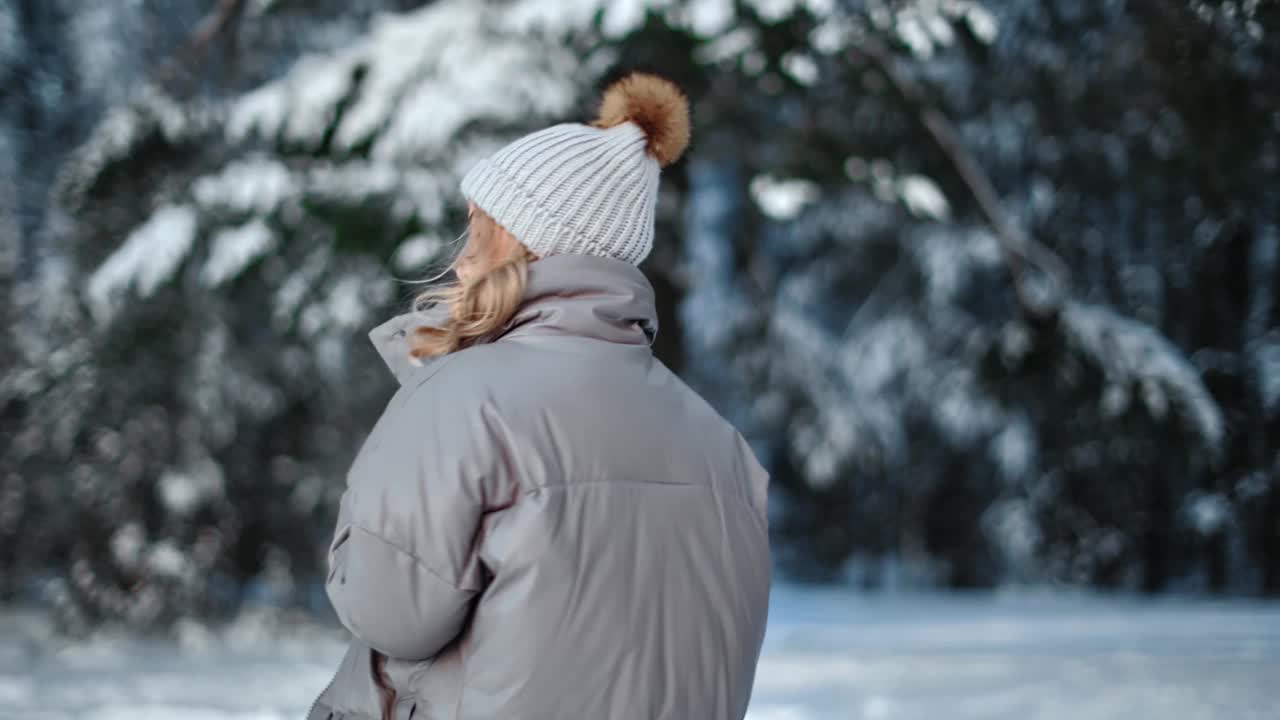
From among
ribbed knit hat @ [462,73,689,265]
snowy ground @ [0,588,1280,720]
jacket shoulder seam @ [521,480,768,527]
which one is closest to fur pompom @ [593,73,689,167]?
ribbed knit hat @ [462,73,689,265]

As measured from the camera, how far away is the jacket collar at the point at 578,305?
151 cm

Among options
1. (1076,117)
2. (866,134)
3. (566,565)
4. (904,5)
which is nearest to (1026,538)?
(1076,117)

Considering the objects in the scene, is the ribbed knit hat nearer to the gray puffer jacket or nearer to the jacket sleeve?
the gray puffer jacket

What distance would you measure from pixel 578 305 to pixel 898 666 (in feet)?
15.3

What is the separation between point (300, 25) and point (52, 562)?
426 cm

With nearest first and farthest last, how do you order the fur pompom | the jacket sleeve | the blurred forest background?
1. the jacket sleeve
2. the fur pompom
3. the blurred forest background

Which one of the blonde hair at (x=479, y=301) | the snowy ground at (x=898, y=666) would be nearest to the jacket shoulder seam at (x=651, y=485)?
the blonde hair at (x=479, y=301)

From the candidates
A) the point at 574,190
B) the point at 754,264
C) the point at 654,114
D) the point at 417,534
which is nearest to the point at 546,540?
the point at 417,534

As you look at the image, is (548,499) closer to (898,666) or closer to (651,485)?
(651,485)

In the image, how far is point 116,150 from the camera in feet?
19.5

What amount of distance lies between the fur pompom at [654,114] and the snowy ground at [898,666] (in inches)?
131

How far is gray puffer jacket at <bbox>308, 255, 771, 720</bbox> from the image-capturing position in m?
1.38

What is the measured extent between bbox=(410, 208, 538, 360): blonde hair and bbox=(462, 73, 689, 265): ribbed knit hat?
38 millimetres

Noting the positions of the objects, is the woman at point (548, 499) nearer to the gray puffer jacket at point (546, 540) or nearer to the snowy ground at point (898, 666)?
the gray puffer jacket at point (546, 540)
